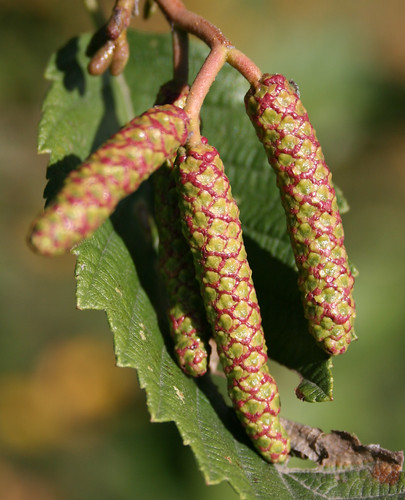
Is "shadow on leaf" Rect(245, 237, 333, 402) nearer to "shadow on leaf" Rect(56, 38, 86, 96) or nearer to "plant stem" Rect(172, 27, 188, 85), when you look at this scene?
"plant stem" Rect(172, 27, 188, 85)

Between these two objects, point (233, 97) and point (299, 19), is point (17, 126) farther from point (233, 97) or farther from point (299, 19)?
point (233, 97)

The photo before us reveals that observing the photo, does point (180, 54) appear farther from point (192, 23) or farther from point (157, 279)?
point (157, 279)

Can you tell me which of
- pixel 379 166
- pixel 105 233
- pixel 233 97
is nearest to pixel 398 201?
pixel 379 166

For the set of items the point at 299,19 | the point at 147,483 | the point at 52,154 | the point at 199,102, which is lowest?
the point at 147,483

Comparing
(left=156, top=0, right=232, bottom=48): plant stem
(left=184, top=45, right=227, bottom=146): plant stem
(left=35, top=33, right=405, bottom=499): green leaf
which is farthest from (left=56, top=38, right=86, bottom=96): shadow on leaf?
(left=184, top=45, right=227, bottom=146): plant stem

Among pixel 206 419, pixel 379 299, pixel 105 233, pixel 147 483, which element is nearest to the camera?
pixel 206 419
